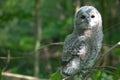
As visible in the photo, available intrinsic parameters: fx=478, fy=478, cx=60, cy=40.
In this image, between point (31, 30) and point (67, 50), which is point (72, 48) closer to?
point (67, 50)

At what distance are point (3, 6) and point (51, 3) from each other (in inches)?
24.2

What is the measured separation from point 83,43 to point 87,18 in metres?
0.12

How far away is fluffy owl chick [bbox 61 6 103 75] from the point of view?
2.23m

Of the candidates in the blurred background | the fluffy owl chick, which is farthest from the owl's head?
the blurred background

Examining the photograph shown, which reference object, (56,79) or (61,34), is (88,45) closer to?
(56,79)

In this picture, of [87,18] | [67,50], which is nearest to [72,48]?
[67,50]

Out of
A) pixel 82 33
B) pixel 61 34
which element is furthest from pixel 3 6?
pixel 82 33

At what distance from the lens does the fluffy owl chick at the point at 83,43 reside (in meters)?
2.23

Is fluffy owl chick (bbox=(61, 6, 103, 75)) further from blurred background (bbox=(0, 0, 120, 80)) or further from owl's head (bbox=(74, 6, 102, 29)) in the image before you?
blurred background (bbox=(0, 0, 120, 80))

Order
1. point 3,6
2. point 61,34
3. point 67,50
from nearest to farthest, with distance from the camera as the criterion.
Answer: point 67,50 → point 61,34 → point 3,6

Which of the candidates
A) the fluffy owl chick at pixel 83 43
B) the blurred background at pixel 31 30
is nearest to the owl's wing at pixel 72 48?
the fluffy owl chick at pixel 83 43

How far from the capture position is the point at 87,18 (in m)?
2.26

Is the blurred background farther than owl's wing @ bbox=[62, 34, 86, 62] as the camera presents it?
Yes

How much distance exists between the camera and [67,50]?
7.32 feet
